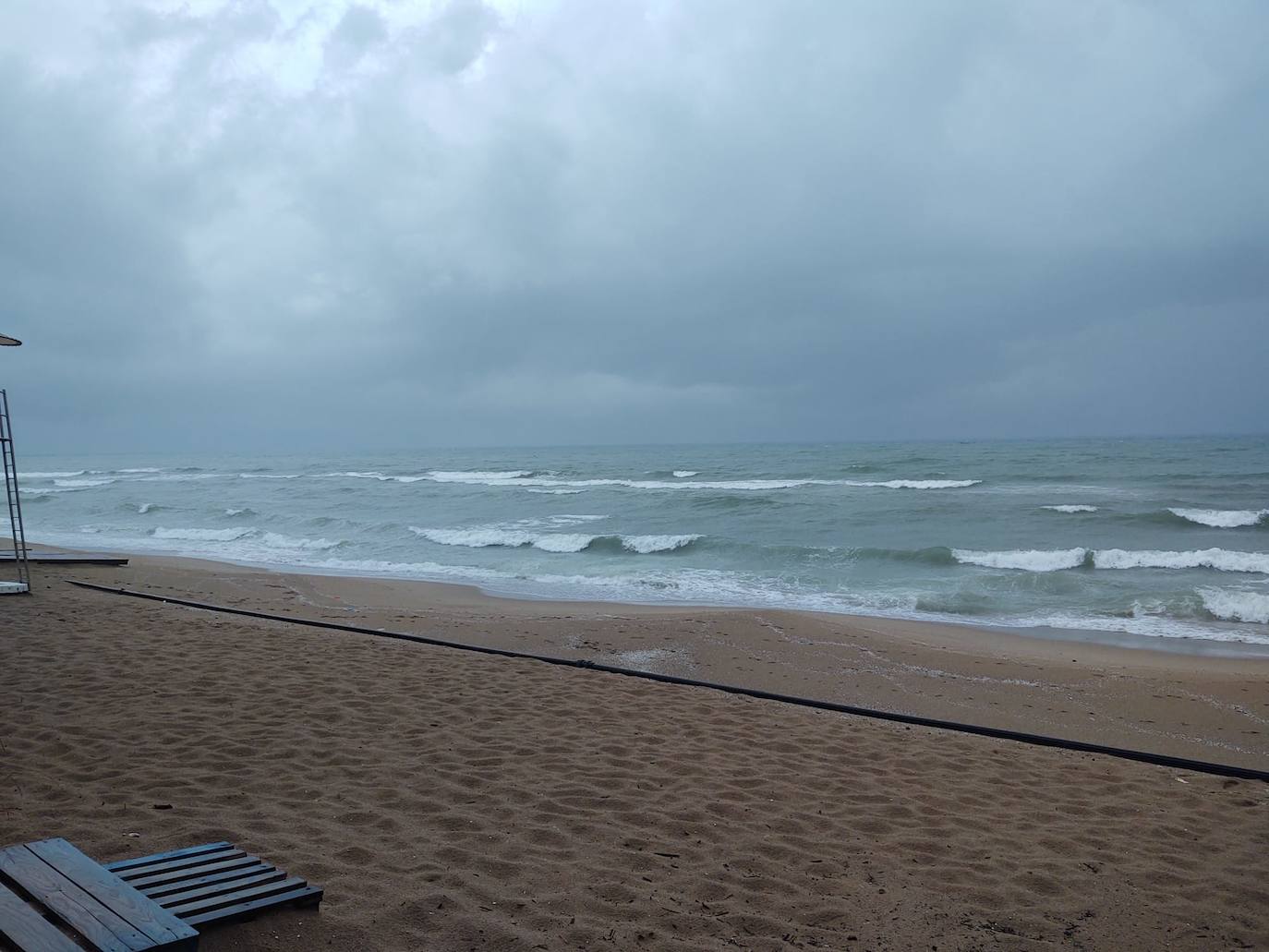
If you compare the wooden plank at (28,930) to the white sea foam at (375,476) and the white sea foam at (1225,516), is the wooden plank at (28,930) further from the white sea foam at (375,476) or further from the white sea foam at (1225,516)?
the white sea foam at (375,476)

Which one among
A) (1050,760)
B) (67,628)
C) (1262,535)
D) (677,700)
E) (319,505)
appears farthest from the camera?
(319,505)

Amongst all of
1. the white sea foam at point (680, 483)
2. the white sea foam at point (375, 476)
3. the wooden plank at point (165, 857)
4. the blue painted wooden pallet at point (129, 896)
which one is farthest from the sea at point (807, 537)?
the blue painted wooden pallet at point (129, 896)

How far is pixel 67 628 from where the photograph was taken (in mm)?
7723

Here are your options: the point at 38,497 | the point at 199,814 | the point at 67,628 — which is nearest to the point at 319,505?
the point at 38,497

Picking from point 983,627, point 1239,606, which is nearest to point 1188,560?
point 1239,606

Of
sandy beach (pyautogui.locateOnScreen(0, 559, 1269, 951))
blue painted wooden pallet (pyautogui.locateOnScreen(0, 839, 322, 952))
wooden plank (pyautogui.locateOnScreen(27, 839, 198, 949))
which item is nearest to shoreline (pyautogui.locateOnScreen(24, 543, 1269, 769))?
sandy beach (pyautogui.locateOnScreen(0, 559, 1269, 951))

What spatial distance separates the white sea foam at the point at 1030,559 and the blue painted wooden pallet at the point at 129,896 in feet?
51.3

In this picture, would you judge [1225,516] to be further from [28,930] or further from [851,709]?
[28,930]

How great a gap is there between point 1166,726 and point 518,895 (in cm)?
577

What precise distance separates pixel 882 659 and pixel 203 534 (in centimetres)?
2051

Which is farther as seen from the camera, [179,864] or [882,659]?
[882,659]

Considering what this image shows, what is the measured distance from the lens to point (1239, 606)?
1144 cm

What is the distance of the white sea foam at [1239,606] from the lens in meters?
11.1

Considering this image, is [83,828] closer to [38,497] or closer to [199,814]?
[199,814]
